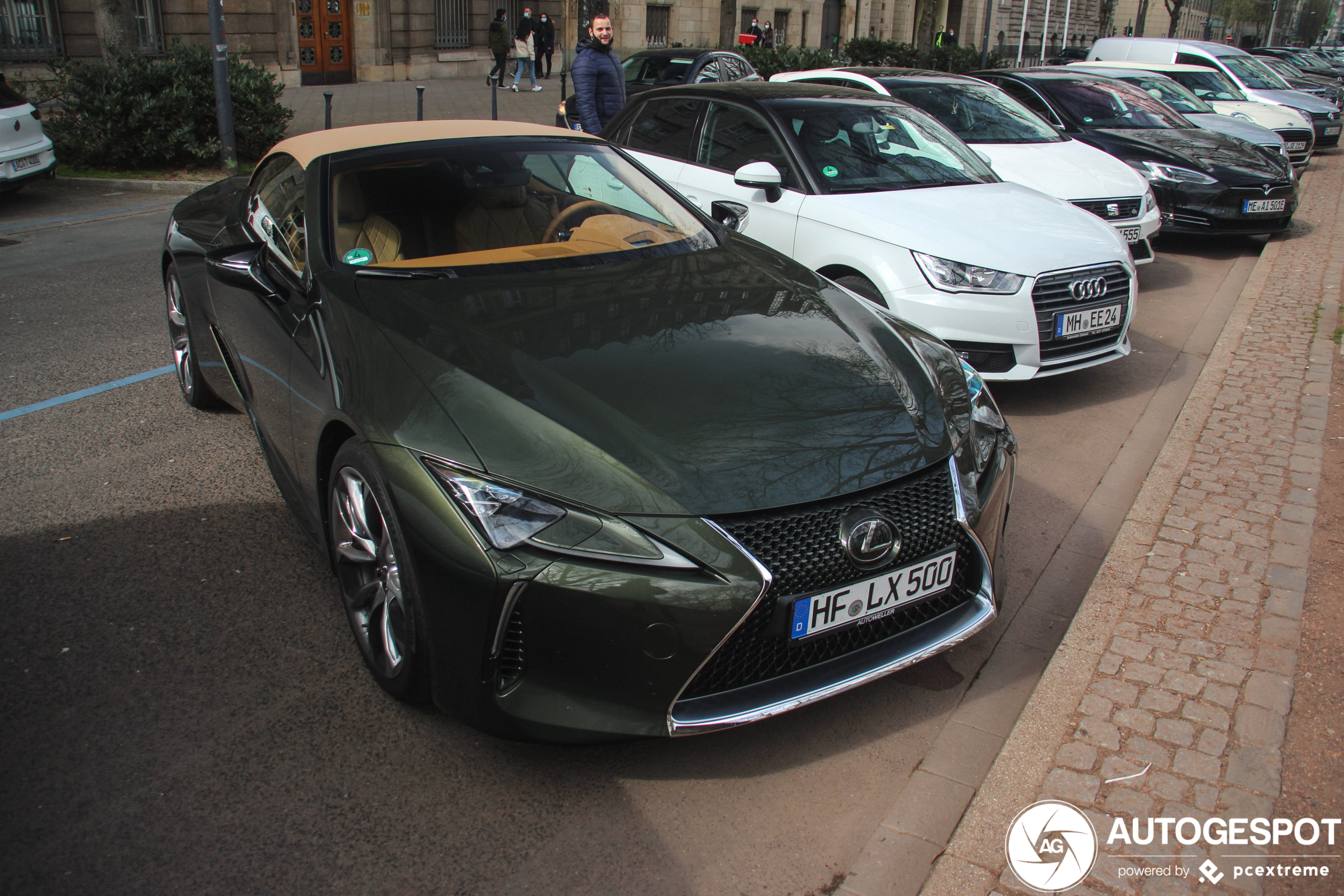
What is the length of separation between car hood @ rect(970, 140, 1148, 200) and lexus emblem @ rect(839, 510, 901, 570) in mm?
5767

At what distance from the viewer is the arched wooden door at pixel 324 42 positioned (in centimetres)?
2461

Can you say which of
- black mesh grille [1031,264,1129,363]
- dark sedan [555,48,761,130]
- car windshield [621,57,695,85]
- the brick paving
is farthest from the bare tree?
black mesh grille [1031,264,1129,363]

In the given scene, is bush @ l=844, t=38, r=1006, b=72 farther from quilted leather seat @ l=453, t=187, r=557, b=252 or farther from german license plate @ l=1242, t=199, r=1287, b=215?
quilted leather seat @ l=453, t=187, r=557, b=252

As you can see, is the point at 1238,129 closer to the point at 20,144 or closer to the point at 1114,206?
the point at 1114,206

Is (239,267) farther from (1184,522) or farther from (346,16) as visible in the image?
(346,16)

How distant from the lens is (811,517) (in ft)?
8.36

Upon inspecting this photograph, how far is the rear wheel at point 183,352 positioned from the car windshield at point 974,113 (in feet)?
19.1

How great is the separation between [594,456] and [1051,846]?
144cm

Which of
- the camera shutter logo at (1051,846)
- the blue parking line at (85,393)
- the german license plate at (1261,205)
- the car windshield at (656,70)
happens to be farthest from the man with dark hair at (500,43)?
the camera shutter logo at (1051,846)

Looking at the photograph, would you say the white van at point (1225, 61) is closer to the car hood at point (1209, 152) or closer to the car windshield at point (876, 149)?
the car hood at point (1209, 152)

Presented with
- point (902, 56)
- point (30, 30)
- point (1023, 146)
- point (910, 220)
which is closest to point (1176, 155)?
point (1023, 146)

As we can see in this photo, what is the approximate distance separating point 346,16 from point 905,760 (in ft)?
87.6

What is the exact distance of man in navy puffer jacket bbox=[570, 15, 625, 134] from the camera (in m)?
9.41

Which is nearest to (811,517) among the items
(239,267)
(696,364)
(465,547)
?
(696,364)
